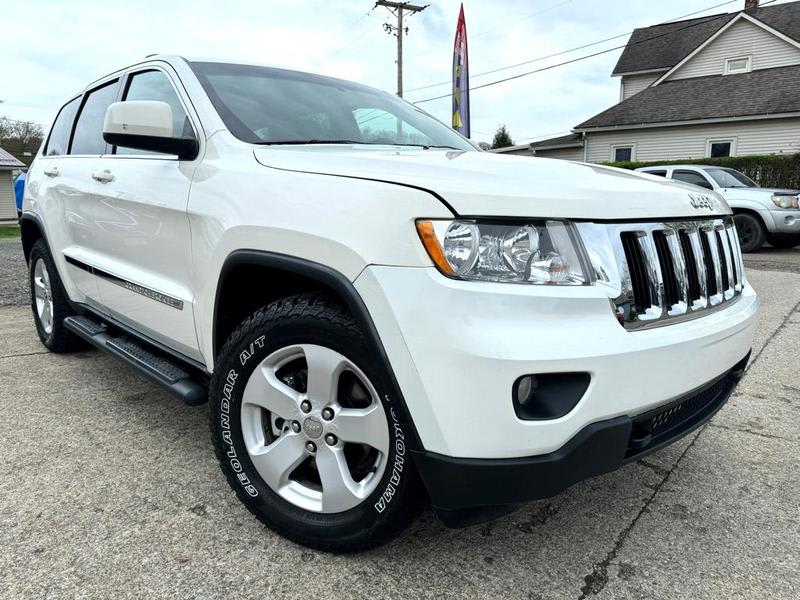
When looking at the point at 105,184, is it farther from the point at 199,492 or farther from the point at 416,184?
the point at 416,184

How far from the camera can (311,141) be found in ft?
7.92

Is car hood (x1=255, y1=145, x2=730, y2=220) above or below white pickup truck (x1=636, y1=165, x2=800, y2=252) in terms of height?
above

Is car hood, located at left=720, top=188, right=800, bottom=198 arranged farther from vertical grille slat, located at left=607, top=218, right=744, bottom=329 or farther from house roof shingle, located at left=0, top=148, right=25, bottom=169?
house roof shingle, located at left=0, top=148, right=25, bottom=169

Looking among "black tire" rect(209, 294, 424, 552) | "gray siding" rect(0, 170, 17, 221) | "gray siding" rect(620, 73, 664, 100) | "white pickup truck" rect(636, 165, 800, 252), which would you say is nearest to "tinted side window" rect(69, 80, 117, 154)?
"black tire" rect(209, 294, 424, 552)

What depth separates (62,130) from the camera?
416 centimetres

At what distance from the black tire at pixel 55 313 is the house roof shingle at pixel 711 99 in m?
20.6

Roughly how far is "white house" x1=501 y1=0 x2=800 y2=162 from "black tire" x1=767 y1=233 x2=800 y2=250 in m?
9.63

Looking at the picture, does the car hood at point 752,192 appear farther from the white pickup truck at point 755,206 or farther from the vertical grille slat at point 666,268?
the vertical grille slat at point 666,268

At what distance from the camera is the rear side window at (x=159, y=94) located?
8.38 feet

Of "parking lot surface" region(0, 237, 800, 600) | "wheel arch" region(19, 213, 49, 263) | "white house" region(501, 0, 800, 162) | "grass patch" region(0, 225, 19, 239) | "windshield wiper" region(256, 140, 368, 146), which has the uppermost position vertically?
"white house" region(501, 0, 800, 162)

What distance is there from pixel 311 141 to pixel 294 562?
1.57 meters

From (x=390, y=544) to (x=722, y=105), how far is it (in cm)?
2203

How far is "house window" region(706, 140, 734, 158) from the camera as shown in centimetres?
1975

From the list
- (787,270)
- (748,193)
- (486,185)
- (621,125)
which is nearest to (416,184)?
(486,185)
